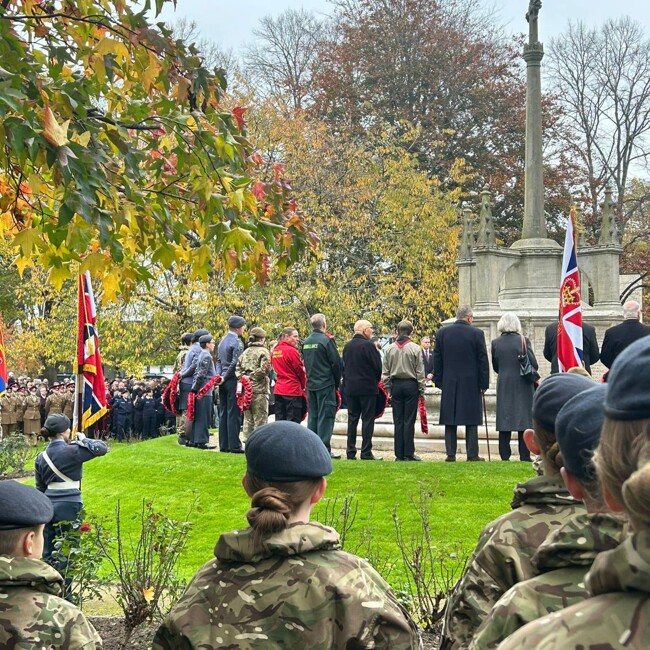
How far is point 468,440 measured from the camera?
13.8m

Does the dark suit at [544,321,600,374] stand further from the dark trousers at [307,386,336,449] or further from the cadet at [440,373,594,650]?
A: the cadet at [440,373,594,650]

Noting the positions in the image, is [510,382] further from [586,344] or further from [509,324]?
[586,344]

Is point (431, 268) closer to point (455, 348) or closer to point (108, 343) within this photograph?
point (108, 343)

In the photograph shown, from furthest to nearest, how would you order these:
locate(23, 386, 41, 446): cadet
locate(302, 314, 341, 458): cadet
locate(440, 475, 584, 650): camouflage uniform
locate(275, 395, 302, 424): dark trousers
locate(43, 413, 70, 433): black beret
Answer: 1. locate(23, 386, 41, 446): cadet
2. locate(275, 395, 302, 424): dark trousers
3. locate(302, 314, 341, 458): cadet
4. locate(43, 413, 70, 433): black beret
5. locate(440, 475, 584, 650): camouflage uniform

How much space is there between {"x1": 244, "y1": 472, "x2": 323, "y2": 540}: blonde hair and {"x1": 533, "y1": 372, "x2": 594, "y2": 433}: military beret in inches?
31.2

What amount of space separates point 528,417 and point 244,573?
411 inches

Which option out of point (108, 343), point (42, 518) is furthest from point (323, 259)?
point (42, 518)

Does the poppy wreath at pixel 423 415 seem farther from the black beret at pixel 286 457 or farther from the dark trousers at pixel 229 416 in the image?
the black beret at pixel 286 457

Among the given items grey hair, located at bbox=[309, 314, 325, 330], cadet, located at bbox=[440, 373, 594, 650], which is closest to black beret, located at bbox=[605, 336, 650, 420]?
cadet, located at bbox=[440, 373, 594, 650]

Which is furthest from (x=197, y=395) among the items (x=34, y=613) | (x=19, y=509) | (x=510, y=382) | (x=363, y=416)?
(x=34, y=613)

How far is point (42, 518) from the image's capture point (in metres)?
3.71

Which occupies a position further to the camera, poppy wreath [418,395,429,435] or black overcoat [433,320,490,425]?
poppy wreath [418,395,429,435]

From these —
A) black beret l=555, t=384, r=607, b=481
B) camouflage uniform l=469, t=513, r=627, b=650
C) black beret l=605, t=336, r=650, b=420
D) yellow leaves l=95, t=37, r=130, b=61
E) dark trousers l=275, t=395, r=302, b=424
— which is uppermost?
yellow leaves l=95, t=37, r=130, b=61

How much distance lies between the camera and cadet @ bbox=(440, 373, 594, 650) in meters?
3.22
